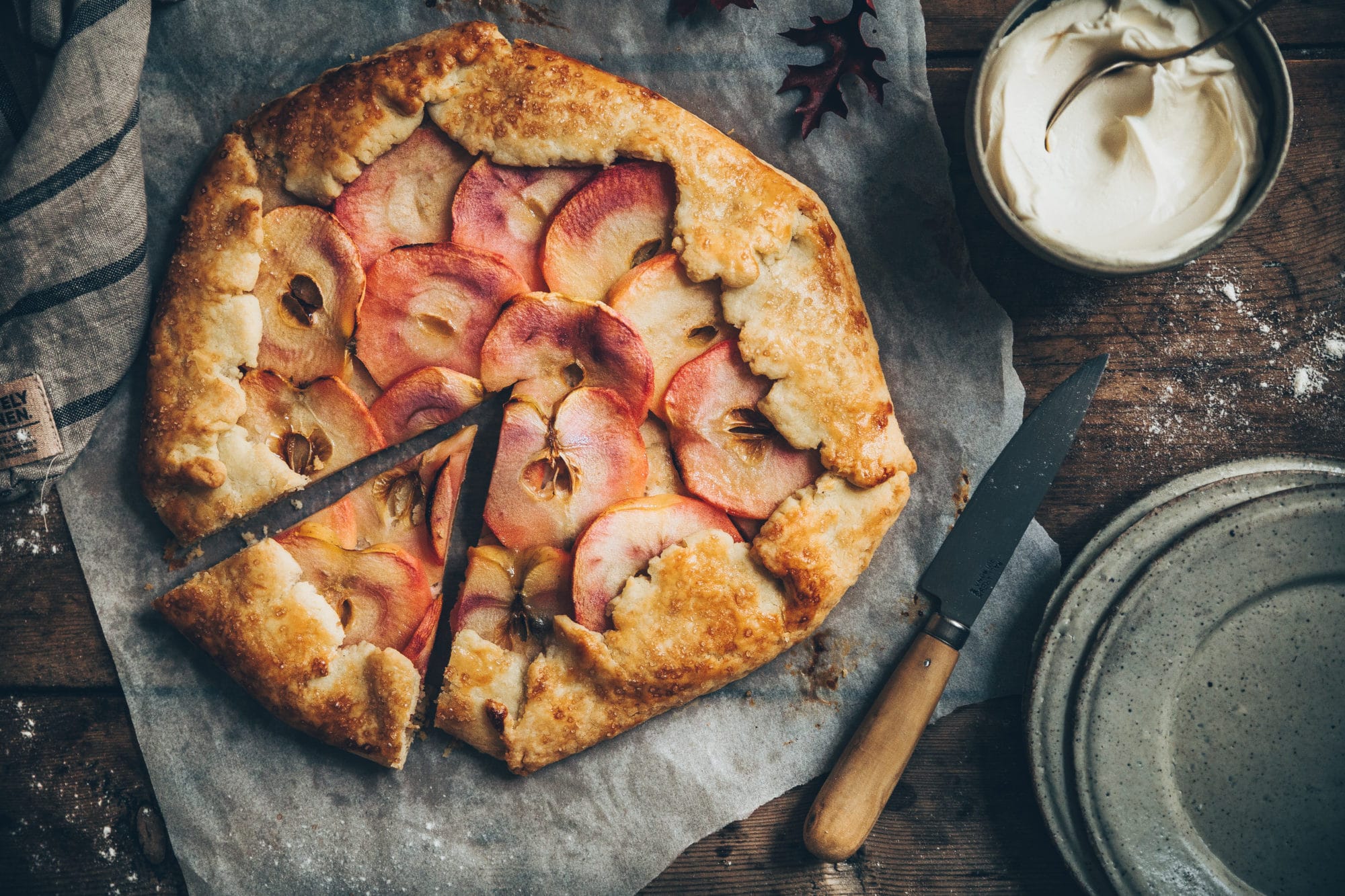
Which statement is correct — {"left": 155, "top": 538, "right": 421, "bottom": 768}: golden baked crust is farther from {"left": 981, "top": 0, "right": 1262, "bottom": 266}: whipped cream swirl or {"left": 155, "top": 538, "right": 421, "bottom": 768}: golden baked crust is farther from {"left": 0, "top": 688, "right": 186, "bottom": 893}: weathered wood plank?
{"left": 981, "top": 0, "right": 1262, "bottom": 266}: whipped cream swirl

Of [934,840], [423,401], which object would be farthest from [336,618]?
[934,840]

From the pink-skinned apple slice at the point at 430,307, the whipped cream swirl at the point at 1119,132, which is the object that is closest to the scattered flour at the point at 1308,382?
the whipped cream swirl at the point at 1119,132

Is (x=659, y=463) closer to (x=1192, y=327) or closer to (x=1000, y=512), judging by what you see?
(x=1000, y=512)

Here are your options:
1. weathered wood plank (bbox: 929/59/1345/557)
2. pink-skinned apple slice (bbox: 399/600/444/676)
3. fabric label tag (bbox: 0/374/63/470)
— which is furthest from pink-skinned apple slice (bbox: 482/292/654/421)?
fabric label tag (bbox: 0/374/63/470)

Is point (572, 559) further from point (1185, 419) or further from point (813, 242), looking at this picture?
point (1185, 419)

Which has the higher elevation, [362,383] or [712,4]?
[712,4]
